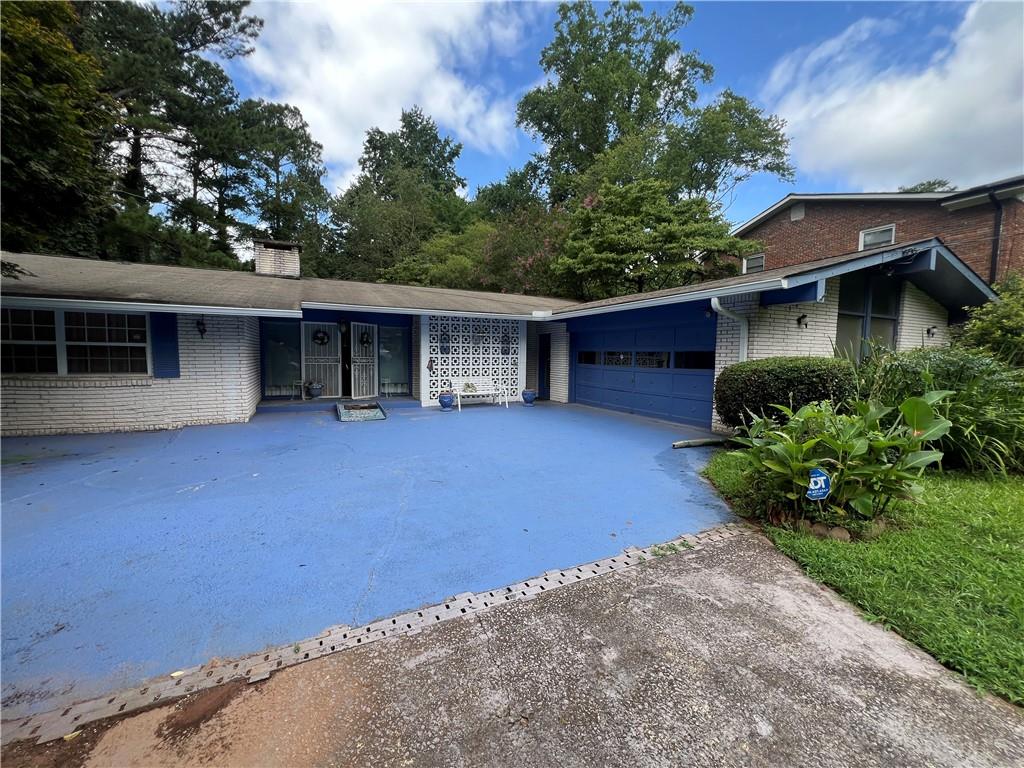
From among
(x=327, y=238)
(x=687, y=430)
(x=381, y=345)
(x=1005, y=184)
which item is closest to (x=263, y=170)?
(x=327, y=238)

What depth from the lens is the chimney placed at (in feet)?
38.0

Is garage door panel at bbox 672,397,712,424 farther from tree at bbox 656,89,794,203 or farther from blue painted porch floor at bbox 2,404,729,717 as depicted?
tree at bbox 656,89,794,203

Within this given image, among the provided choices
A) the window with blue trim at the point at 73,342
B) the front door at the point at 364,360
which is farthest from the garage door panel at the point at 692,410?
the window with blue trim at the point at 73,342

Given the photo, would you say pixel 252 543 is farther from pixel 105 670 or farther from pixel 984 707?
pixel 984 707

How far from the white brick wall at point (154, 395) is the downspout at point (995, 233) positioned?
1775 centimetres

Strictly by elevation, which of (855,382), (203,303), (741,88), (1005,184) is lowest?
(855,382)

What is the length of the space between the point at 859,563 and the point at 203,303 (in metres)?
8.87

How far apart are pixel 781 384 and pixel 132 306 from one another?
31.3 ft

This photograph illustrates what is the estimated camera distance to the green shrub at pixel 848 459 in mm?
3211

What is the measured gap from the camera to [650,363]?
902cm

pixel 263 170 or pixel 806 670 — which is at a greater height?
Answer: pixel 263 170

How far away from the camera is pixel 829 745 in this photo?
5.13 ft

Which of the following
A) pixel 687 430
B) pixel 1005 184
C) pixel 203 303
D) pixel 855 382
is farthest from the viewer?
pixel 1005 184

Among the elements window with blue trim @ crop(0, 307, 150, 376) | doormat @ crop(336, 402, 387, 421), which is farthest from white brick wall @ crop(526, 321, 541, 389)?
window with blue trim @ crop(0, 307, 150, 376)
